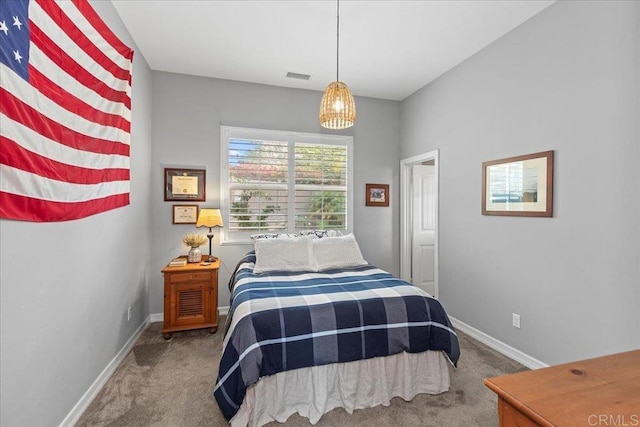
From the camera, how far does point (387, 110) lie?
4531 millimetres

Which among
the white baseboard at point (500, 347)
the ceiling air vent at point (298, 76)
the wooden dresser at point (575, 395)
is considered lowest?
the white baseboard at point (500, 347)

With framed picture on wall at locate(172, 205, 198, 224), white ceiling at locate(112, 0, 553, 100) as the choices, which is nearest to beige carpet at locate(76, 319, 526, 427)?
framed picture on wall at locate(172, 205, 198, 224)

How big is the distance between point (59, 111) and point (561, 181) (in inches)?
136

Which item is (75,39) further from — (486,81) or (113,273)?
(486,81)

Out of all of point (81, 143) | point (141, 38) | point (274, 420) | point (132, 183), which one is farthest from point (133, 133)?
point (274, 420)

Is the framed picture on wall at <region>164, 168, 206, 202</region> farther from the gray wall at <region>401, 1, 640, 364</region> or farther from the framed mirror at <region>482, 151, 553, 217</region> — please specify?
the framed mirror at <region>482, 151, 553, 217</region>

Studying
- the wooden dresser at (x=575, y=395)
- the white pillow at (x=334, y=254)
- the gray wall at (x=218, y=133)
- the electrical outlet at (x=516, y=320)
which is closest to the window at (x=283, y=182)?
the gray wall at (x=218, y=133)

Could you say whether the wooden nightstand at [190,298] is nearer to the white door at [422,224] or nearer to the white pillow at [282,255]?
the white pillow at [282,255]

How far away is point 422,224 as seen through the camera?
4.59 m

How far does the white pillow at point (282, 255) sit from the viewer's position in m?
2.97

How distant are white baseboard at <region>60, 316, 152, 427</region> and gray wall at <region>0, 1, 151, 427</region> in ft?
0.13

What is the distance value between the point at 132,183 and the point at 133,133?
49 centimetres

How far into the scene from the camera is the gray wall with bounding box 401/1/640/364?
6.54 ft

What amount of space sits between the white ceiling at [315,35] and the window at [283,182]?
80 cm
